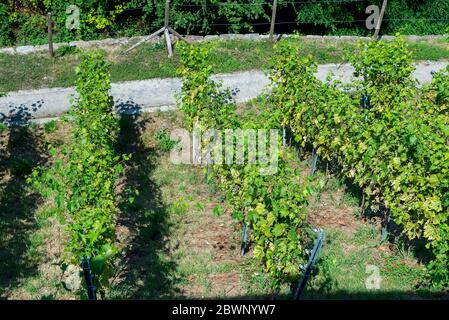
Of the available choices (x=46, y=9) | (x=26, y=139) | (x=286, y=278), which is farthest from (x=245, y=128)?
(x=46, y=9)

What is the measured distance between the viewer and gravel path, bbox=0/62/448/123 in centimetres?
1218

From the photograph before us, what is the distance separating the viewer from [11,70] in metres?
13.6

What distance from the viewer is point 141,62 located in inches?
557

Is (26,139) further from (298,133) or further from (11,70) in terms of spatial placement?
(298,133)

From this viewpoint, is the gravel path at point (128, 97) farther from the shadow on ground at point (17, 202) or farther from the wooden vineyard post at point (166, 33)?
the wooden vineyard post at point (166, 33)

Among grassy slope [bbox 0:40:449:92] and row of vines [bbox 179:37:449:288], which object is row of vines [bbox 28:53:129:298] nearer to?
row of vines [bbox 179:37:449:288]

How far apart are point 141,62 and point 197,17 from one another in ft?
8.10

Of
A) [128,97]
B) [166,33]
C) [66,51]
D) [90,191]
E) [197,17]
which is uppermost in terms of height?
[197,17]

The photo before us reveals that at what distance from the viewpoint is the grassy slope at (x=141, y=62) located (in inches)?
524

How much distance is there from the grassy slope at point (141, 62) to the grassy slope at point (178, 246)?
8.70 feet

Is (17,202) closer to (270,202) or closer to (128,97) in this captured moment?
(128,97)

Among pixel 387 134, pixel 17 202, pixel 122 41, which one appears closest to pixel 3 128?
pixel 17 202
